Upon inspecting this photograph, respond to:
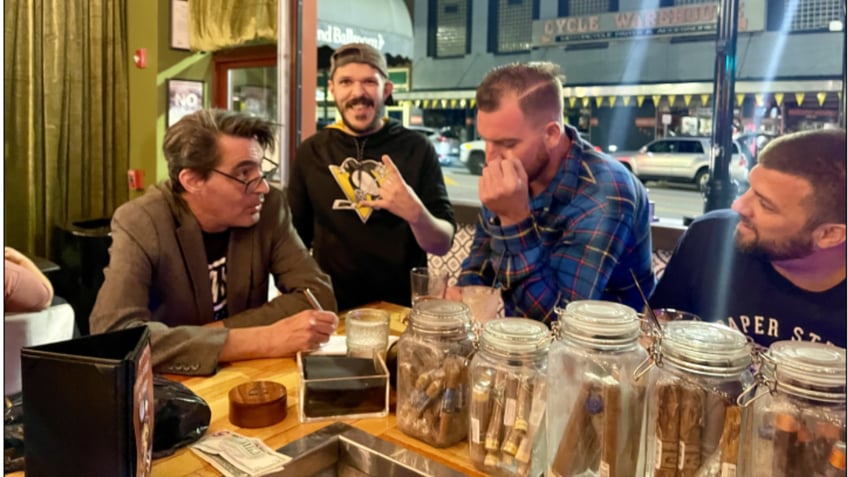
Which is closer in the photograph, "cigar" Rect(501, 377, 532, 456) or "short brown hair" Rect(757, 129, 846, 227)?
"cigar" Rect(501, 377, 532, 456)

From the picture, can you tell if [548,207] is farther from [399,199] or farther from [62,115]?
[62,115]

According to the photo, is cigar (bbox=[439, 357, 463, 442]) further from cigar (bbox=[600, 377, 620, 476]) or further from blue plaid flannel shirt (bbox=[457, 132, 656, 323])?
blue plaid flannel shirt (bbox=[457, 132, 656, 323])

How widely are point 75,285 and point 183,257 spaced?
2477 mm

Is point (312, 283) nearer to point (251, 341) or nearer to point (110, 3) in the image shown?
point (251, 341)

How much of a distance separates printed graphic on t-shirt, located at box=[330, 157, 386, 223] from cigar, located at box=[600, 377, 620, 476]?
4.79 ft

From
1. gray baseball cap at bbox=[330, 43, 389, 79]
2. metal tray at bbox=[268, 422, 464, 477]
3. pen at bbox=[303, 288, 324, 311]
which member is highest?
gray baseball cap at bbox=[330, 43, 389, 79]

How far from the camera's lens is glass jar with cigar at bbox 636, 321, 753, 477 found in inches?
29.4

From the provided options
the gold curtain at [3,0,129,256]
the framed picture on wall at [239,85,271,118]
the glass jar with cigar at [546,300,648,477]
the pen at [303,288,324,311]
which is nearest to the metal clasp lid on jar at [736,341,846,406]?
the glass jar with cigar at [546,300,648,477]

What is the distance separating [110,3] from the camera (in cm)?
390

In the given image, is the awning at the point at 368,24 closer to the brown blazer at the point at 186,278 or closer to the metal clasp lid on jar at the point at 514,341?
the brown blazer at the point at 186,278

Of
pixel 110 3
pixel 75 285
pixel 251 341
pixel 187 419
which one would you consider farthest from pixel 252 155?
pixel 110 3

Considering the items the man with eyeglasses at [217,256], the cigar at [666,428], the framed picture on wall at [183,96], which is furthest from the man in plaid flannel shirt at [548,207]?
the framed picture on wall at [183,96]

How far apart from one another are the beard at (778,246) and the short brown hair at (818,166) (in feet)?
0.12

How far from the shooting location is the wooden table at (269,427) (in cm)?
93
